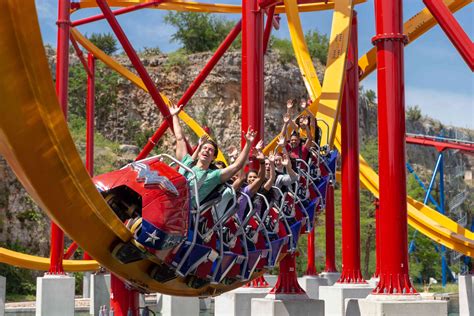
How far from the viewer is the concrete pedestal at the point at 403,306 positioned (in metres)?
6.45

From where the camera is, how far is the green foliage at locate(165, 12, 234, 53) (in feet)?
122

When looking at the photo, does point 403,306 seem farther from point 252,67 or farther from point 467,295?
point 467,295

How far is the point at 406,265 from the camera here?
6.73 metres

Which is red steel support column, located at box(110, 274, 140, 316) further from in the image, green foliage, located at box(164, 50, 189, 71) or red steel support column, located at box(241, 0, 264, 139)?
green foliage, located at box(164, 50, 189, 71)

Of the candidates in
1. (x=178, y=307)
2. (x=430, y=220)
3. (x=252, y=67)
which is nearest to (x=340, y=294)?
(x=178, y=307)

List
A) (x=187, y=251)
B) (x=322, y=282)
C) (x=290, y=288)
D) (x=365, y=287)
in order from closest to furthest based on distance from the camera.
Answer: (x=187, y=251) < (x=290, y=288) < (x=365, y=287) < (x=322, y=282)

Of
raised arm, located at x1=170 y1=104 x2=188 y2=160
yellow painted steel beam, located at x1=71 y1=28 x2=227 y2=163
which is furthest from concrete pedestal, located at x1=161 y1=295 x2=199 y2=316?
raised arm, located at x1=170 y1=104 x2=188 y2=160

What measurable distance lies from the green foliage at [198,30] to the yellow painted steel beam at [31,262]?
23643 mm

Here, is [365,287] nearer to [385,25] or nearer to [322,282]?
[322,282]

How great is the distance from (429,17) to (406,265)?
7772 millimetres

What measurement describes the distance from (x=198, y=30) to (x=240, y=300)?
2885 cm

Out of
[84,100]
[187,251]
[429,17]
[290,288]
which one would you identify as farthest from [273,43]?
[187,251]

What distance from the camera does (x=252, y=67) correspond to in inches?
385

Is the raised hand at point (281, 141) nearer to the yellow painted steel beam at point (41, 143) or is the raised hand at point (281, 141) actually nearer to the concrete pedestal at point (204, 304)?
the yellow painted steel beam at point (41, 143)
